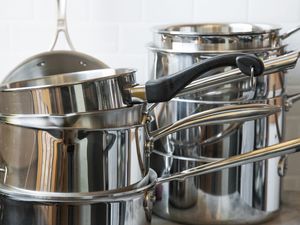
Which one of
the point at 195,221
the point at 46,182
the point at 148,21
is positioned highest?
the point at 148,21

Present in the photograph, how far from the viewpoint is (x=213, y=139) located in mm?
856

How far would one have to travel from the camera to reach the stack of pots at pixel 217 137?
843 mm

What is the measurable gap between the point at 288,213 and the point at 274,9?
1.00 ft

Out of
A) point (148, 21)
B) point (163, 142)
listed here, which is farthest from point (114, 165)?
point (148, 21)

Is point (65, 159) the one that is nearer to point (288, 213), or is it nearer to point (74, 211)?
point (74, 211)

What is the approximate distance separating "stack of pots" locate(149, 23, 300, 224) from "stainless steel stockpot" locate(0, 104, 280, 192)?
0.15 metres

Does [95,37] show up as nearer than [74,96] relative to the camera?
No

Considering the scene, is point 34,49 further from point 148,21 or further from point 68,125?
point 68,125

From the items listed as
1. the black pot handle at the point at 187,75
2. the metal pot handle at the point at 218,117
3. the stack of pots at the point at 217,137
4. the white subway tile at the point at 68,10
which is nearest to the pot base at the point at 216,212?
the stack of pots at the point at 217,137

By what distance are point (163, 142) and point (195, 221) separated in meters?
0.11

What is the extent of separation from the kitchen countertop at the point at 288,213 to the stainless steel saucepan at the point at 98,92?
9.9 inches

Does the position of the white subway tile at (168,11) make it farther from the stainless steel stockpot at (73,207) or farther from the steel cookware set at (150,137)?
the stainless steel stockpot at (73,207)

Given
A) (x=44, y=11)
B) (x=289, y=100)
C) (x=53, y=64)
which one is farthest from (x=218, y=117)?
(x=44, y=11)

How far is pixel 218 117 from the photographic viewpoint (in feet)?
2.60
